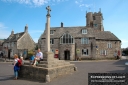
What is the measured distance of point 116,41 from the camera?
3903 centimetres

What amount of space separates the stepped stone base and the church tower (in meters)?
40.3

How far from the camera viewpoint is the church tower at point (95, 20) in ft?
166

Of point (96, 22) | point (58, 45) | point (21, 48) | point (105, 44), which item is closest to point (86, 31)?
point (105, 44)

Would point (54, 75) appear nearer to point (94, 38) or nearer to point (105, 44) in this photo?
point (94, 38)

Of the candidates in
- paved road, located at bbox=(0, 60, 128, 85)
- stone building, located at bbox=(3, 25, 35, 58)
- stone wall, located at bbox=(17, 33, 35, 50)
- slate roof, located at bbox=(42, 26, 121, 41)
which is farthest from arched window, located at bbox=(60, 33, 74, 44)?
paved road, located at bbox=(0, 60, 128, 85)

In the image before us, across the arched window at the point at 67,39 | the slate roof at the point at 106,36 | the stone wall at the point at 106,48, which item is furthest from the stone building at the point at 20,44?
the slate roof at the point at 106,36

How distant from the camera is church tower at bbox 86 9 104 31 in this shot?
50.5 m

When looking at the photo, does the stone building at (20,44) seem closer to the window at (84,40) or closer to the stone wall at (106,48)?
the window at (84,40)

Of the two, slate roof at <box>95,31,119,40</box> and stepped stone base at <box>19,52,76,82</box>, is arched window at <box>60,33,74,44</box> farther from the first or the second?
stepped stone base at <box>19,52,76,82</box>

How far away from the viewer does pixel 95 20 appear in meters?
51.8

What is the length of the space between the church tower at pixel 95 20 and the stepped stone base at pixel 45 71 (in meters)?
40.3

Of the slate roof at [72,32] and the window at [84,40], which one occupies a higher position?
the slate roof at [72,32]

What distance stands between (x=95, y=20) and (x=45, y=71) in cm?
4506

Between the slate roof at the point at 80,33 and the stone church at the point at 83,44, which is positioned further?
the slate roof at the point at 80,33
